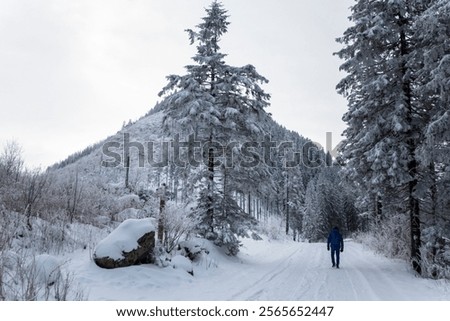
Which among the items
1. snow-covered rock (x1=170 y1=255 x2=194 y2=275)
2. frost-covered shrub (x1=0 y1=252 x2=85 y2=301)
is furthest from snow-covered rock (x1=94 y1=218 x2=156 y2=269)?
frost-covered shrub (x1=0 y1=252 x2=85 y2=301)

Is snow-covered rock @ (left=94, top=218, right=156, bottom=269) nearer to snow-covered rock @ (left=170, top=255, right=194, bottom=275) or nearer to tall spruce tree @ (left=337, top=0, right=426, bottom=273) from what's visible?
snow-covered rock @ (left=170, top=255, right=194, bottom=275)

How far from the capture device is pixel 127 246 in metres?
8.11

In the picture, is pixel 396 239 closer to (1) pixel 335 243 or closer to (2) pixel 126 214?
(1) pixel 335 243

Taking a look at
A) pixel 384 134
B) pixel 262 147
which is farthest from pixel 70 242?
pixel 384 134

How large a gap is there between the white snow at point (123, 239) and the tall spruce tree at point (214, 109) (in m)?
4.40

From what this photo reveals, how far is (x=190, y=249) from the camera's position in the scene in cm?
1056

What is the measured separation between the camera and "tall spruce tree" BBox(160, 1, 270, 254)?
13.0 meters

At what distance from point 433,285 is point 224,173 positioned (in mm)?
8116

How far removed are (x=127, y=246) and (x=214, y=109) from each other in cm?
688

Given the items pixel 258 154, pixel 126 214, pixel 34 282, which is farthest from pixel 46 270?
pixel 258 154

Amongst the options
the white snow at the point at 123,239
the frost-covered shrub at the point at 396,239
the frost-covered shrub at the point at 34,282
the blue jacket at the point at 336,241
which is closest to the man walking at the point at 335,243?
the blue jacket at the point at 336,241

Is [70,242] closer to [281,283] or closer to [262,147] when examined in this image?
[281,283]

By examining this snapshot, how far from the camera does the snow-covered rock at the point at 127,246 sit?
7732mm

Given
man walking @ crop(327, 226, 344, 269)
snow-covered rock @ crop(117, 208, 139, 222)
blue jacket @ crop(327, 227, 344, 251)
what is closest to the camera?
man walking @ crop(327, 226, 344, 269)
